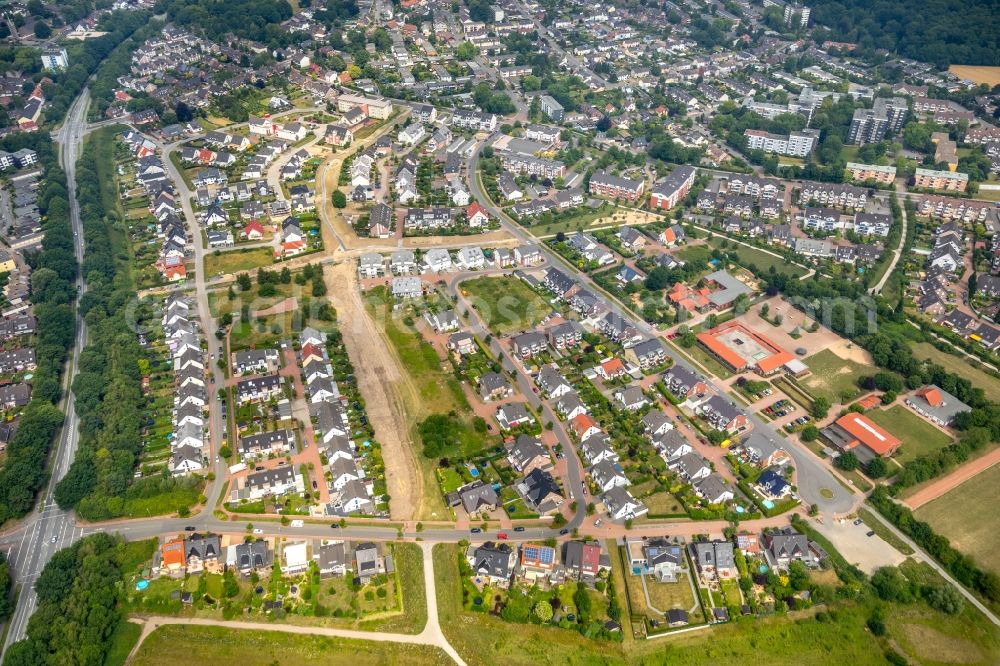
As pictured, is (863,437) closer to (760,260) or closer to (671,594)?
(671,594)

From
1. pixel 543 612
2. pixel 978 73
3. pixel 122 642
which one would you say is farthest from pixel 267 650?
pixel 978 73

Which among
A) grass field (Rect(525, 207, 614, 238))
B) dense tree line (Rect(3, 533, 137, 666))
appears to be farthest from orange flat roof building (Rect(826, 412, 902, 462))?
dense tree line (Rect(3, 533, 137, 666))

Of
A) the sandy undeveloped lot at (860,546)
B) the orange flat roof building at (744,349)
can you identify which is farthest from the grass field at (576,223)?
the sandy undeveloped lot at (860,546)

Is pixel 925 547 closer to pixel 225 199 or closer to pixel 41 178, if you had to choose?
pixel 225 199

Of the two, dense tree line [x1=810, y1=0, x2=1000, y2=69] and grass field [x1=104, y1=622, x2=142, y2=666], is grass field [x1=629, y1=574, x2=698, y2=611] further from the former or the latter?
dense tree line [x1=810, y1=0, x2=1000, y2=69]

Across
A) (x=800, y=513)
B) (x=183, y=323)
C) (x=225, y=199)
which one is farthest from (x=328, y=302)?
(x=800, y=513)

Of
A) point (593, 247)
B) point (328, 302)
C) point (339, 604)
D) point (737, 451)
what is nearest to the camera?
point (339, 604)

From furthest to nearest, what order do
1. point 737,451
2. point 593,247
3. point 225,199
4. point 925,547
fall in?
point 225,199
point 593,247
point 737,451
point 925,547

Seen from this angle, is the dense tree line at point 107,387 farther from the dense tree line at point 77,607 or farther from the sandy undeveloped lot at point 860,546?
the sandy undeveloped lot at point 860,546
